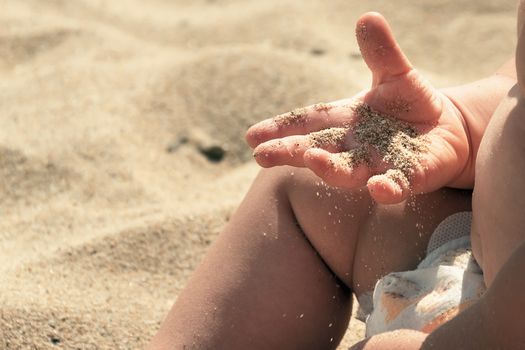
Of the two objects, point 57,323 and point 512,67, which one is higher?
point 512,67

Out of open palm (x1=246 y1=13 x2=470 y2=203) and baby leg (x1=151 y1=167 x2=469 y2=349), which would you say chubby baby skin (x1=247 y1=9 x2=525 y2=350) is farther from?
baby leg (x1=151 y1=167 x2=469 y2=349)

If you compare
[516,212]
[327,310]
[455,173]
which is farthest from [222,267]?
[516,212]

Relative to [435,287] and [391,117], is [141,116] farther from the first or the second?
[435,287]

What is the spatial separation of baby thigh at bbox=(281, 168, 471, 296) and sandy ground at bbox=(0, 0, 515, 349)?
305 mm

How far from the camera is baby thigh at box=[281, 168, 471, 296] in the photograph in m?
1.34

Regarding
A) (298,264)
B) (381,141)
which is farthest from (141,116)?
(381,141)

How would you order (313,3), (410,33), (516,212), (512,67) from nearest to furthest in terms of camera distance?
(516,212)
(512,67)
(410,33)
(313,3)

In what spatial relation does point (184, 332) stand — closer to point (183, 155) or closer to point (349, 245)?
point (349, 245)

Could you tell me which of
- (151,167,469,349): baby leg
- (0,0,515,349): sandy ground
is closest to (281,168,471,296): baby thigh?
(151,167,469,349): baby leg

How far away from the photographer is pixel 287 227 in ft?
4.60

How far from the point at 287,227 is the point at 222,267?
0.13 m

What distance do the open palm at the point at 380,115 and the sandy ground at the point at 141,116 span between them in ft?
1.60

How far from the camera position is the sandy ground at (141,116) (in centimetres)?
176

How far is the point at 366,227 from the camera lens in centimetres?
136
